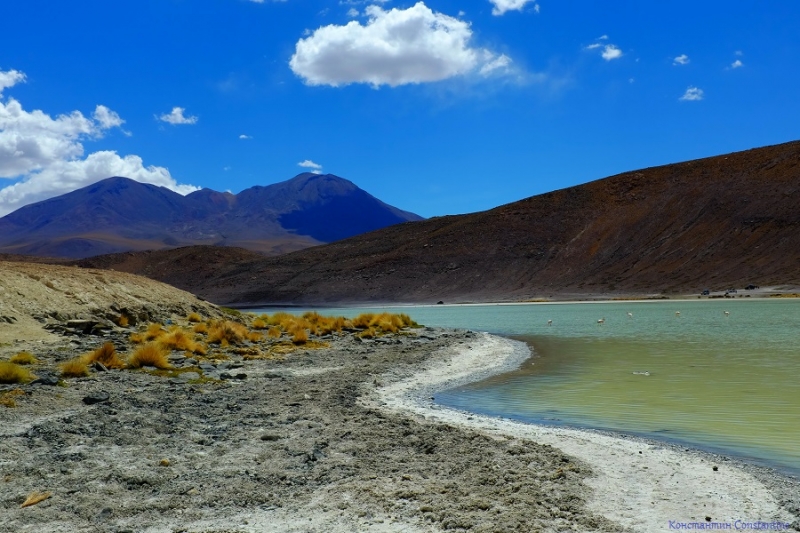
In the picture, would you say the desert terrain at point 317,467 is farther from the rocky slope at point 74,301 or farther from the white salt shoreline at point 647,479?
the rocky slope at point 74,301

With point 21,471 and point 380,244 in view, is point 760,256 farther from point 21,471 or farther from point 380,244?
point 21,471

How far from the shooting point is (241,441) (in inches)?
327

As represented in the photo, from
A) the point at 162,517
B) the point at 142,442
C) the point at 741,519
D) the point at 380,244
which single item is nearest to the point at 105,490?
the point at 162,517

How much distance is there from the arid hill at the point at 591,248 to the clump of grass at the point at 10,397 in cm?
6776

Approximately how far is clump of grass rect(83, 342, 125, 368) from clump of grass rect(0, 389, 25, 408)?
356 centimetres

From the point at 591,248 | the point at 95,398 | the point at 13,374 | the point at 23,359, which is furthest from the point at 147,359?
the point at 591,248

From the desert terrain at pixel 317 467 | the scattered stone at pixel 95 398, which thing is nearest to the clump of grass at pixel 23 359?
the desert terrain at pixel 317 467

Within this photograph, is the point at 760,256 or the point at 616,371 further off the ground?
the point at 760,256

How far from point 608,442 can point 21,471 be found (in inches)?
257

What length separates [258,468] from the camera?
7.17 metres

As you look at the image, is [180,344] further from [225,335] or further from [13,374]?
[13,374]

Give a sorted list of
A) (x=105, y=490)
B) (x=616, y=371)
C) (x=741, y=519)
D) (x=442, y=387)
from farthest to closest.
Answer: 1. (x=616, y=371)
2. (x=442, y=387)
3. (x=105, y=490)
4. (x=741, y=519)

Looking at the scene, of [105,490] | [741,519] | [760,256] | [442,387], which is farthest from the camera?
[760,256]

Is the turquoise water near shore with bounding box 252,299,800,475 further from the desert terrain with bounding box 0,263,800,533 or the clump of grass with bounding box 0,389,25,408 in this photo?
the clump of grass with bounding box 0,389,25,408
